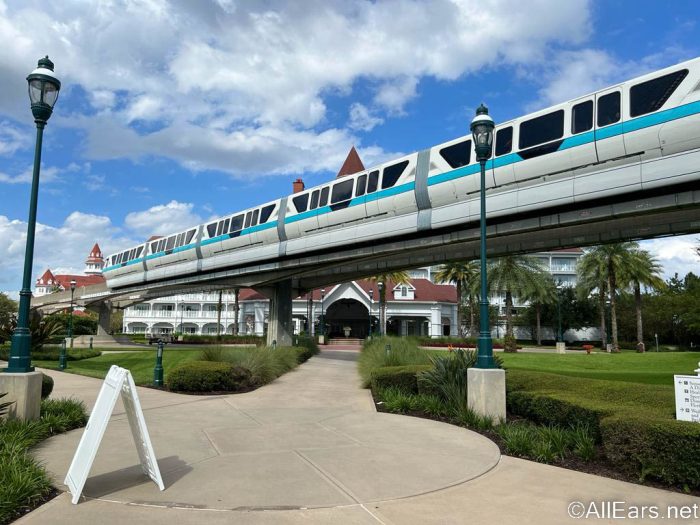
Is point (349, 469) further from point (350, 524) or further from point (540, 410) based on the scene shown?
point (540, 410)

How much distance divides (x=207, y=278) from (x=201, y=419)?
26.1 m

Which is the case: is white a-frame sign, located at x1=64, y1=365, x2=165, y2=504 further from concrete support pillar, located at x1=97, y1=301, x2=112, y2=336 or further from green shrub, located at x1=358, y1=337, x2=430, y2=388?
concrete support pillar, located at x1=97, y1=301, x2=112, y2=336

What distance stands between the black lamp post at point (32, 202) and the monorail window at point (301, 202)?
1573 centimetres

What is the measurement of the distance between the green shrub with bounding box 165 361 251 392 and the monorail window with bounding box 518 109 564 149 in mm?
10497

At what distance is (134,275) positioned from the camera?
139 feet

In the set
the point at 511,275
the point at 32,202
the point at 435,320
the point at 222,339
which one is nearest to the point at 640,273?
the point at 511,275

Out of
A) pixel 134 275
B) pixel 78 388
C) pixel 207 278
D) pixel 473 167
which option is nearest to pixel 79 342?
pixel 134 275

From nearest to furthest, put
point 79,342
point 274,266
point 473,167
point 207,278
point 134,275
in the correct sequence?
point 473,167, point 274,266, point 207,278, point 134,275, point 79,342

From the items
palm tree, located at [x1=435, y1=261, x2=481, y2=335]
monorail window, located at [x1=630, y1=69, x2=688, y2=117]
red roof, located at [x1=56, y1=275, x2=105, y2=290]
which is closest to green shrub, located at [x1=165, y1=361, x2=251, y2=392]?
monorail window, located at [x1=630, y1=69, x2=688, y2=117]

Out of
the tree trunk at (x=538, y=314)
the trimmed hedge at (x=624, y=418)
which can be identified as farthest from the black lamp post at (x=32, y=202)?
the tree trunk at (x=538, y=314)

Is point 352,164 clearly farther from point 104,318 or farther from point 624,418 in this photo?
point 624,418

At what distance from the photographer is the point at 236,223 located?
30172 millimetres

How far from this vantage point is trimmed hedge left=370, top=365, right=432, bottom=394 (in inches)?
472

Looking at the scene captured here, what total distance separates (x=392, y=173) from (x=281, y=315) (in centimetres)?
1845
